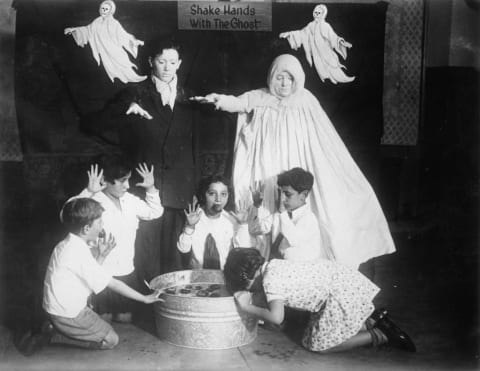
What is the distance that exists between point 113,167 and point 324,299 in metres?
1.64

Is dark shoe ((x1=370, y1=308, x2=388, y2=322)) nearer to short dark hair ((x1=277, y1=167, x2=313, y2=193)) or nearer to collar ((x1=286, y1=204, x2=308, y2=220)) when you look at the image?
collar ((x1=286, y1=204, x2=308, y2=220))

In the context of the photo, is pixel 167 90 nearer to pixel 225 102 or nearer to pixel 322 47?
pixel 225 102

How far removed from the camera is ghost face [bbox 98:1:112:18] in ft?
12.7

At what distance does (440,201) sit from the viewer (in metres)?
4.35

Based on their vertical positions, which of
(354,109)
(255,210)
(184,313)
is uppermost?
(354,109)

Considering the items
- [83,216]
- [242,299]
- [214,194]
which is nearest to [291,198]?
[214,194]

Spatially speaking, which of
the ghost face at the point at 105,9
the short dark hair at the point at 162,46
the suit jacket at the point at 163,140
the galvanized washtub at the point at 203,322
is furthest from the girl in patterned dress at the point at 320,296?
the ghost face at the point at 105,9

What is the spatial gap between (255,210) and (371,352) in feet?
4.03

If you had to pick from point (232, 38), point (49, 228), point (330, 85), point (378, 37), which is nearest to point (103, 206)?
point (49, 228)

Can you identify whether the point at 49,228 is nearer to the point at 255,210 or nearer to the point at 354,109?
the point at 255,210

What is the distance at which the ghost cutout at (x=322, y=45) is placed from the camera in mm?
4027

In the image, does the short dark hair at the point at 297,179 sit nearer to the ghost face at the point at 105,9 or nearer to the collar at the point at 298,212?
the collar at the point at 298,212

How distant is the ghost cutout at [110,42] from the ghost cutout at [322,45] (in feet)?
3.55

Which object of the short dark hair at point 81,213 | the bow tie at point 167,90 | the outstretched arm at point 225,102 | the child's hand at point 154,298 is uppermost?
the bow tie at point 167,90
